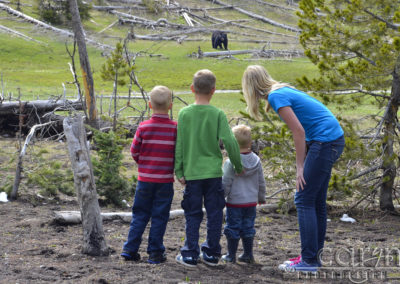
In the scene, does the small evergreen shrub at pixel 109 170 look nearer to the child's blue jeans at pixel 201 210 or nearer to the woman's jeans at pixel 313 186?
the child's blue jeans at pixel 201 210

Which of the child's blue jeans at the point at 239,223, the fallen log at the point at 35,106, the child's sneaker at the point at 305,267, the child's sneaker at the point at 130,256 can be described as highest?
the child's blue jeans at the point at 239,223

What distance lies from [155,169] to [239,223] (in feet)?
2.89

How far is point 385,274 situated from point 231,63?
3417 cm

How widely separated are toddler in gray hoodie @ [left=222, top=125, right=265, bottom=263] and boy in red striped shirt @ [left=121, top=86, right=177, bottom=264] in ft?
1.74

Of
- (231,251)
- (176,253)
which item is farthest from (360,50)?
(176,253)

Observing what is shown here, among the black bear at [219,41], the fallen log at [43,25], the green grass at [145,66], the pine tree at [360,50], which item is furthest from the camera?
the black bear at [219,41]

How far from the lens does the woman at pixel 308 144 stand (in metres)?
4.65

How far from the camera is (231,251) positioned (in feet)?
17.0

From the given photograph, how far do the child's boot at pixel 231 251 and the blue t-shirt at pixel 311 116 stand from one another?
3.79 ft

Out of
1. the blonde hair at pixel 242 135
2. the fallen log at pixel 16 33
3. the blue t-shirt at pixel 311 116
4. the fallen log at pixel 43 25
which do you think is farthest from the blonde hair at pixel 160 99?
the fallen log at pixel 16 33

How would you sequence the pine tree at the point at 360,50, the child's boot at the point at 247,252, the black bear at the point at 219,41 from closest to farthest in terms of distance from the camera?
the child's boot at the point at 247,252, the pine tree at the point at 360,50, the black bear at the point at 219,41

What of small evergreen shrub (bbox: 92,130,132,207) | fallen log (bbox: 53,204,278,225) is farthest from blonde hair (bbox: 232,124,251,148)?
small evergreen shrub (bbox: 92,130,132,207)

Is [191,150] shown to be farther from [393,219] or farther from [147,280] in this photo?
[393,219]

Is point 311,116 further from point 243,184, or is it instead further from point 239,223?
point 239,223
